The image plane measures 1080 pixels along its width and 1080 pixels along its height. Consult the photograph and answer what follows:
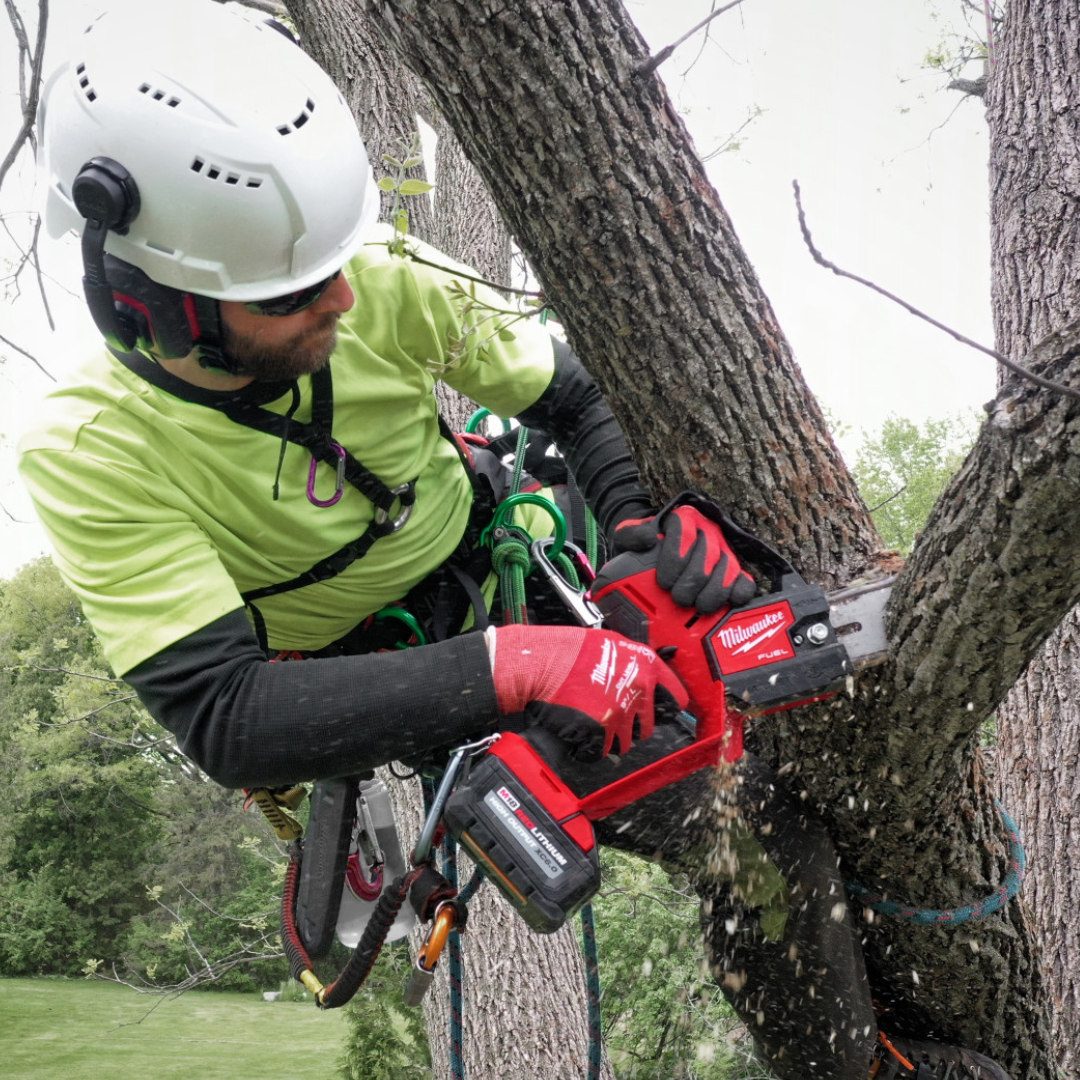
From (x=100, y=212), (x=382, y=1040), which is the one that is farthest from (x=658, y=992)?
(x=100, y=212)

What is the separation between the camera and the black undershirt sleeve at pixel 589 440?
2.10 m

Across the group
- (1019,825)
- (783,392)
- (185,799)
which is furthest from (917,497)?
(783,392)

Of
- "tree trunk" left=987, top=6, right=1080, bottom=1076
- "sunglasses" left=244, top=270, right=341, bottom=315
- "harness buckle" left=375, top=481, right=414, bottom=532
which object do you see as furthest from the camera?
"tree trunk" left=987, top=6, right=1080, bottom=1076

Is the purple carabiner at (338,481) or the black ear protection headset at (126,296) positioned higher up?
the black ear protection headset at (126,296)

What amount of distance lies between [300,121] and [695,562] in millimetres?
1129

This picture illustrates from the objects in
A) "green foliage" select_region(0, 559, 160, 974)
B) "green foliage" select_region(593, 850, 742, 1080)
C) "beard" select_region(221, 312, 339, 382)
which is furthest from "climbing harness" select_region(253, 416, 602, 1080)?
"green foliage" select_region(0, 559, 160, 974)

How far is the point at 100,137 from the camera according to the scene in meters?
1.72

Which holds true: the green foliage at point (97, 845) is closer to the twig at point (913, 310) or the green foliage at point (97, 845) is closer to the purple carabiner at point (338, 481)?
the purple carabiner at point (338, 481)

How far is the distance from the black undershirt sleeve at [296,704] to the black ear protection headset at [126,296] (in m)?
0.54

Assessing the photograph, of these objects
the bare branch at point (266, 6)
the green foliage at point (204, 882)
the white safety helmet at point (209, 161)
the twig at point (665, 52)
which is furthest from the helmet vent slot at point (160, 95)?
the green foliage at point (204, 882)

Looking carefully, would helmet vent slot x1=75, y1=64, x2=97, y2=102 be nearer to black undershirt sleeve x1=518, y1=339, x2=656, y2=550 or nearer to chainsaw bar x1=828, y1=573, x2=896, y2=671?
black undershirt sleeve x1=518, y1=339, x2=656, y2=550

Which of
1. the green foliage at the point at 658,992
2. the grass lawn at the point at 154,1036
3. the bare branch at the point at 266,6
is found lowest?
the grass lawn at the point at 154,1036

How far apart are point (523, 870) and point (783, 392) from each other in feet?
3.29

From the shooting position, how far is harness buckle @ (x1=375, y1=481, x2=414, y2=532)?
6.97 feet
